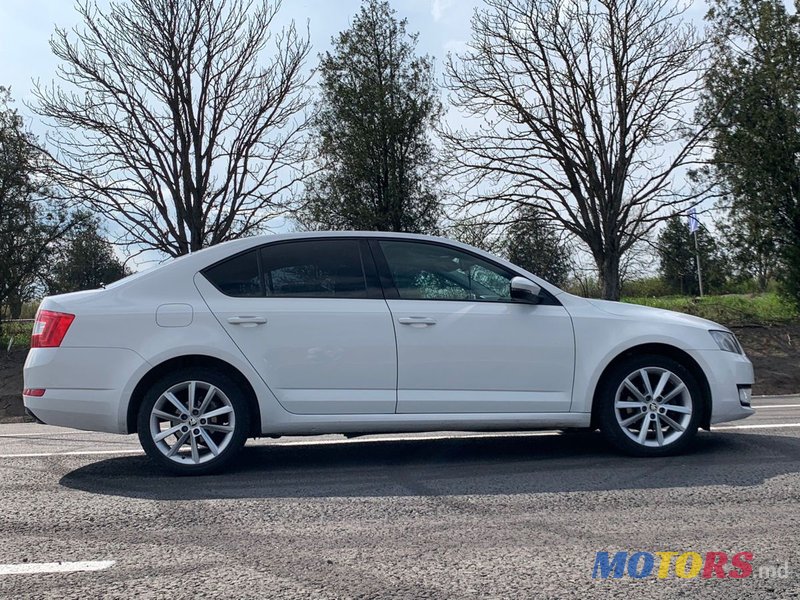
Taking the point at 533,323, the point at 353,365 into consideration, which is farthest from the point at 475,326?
the point at 353,365

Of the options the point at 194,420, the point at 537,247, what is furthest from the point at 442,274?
the point at 537,247

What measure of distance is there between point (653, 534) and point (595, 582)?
0.78 metres

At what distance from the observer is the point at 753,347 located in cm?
1891

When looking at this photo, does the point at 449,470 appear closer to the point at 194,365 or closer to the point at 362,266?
the point at 362,266

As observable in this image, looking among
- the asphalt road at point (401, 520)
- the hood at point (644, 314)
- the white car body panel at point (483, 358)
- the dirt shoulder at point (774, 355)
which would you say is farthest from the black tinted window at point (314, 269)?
the dirt shoulder at point (774, 355)

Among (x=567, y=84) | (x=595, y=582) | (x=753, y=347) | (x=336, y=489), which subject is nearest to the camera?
(x=595, y=582)

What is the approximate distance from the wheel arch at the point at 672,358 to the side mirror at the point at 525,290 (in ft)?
2.32

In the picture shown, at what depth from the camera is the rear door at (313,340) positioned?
559 centimetres

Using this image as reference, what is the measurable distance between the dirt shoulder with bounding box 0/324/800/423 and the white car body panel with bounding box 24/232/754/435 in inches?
385

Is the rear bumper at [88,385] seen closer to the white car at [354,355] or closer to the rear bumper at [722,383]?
the white car at [354,355]

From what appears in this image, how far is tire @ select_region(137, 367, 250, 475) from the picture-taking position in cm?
549

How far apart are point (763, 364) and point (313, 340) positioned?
13.8 meters

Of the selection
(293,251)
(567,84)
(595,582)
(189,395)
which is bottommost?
(595,582)

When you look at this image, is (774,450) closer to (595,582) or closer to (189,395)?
(595,582)
